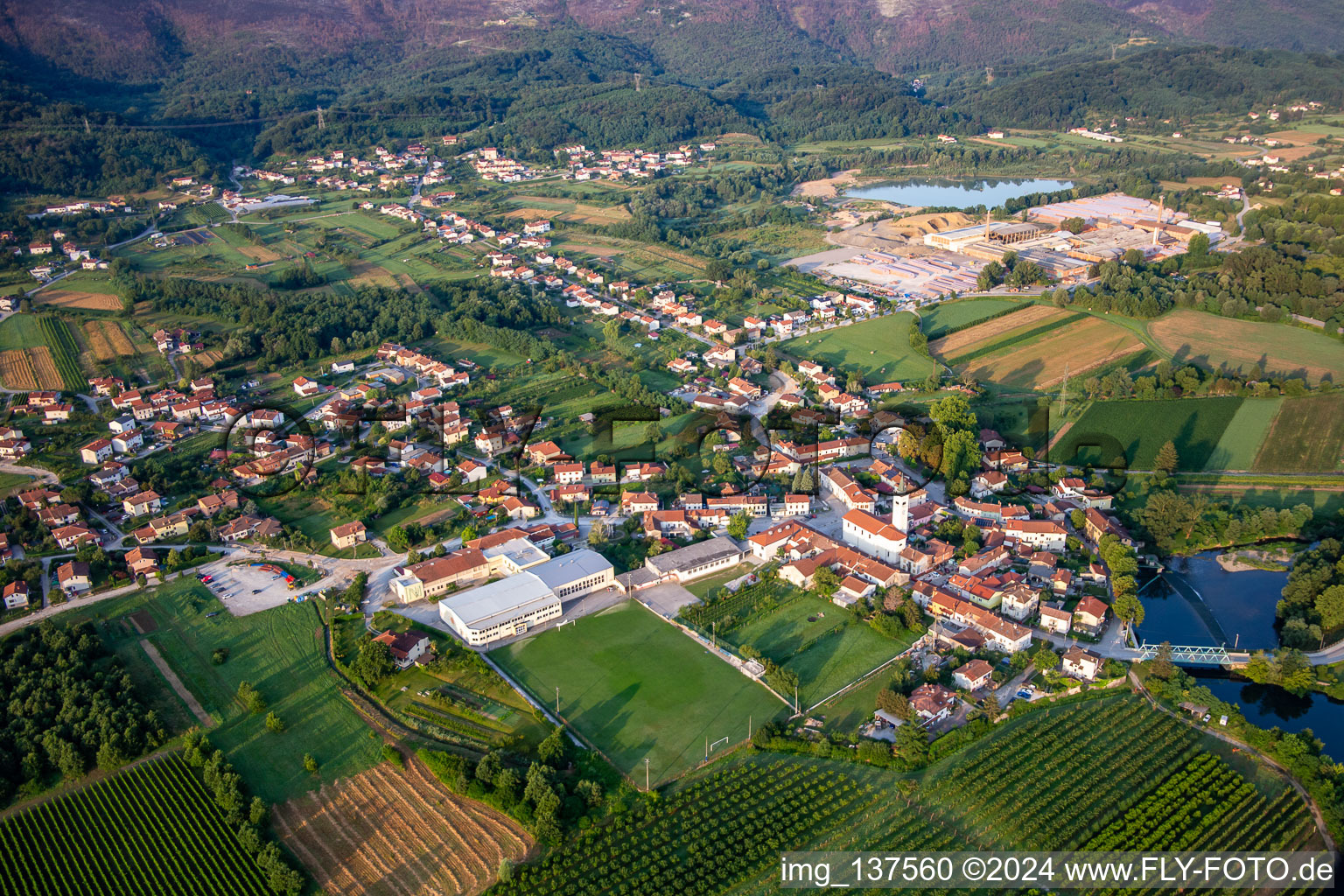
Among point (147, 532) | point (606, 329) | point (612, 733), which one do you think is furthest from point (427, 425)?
point (612, 733)

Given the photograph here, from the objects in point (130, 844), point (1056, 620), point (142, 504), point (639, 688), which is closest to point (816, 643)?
point (639, 688)

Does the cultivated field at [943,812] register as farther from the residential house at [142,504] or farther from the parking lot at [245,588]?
the residential house at [142,504]

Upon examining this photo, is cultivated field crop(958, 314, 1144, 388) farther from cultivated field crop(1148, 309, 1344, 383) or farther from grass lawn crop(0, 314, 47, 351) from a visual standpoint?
grass lawn crop(0, 314, 47, 351)

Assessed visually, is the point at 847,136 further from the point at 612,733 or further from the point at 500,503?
the point at 612,733

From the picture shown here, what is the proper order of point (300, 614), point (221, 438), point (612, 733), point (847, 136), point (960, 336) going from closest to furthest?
point (612, 733), point (300, 614), point (221, 438), point (960, 336), point (847, 136)

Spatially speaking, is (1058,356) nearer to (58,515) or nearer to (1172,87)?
(58,515)

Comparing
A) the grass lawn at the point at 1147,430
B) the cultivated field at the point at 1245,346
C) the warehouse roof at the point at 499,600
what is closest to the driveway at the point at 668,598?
the warehouse roof at the point at 499,600

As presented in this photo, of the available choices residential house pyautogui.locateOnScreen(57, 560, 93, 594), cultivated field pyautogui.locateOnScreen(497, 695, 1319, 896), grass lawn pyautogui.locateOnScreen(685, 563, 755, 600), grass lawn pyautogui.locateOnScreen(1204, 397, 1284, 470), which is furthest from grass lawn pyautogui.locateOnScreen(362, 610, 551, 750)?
grass lawn pyautogui.locateOnScreen(1204, 397, 1284, 470)
